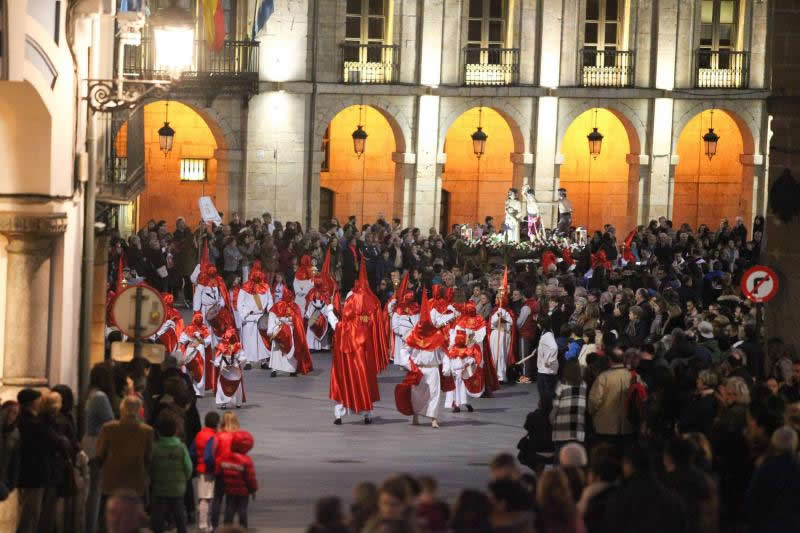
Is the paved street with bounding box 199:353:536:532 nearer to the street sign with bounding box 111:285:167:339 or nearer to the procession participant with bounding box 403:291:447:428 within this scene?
the procession participant with bounding box 403:291:447:428

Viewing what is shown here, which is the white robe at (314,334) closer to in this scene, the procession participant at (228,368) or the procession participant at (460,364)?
the procession participant at (460,364)

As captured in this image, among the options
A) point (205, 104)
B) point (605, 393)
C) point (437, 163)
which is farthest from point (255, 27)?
point (605, 393)

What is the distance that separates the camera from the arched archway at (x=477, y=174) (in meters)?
49.3

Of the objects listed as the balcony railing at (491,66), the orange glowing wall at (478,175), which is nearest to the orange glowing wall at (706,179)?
the orange glowing wall at (478,175)

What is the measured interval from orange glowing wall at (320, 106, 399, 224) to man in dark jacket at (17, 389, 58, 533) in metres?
32.5

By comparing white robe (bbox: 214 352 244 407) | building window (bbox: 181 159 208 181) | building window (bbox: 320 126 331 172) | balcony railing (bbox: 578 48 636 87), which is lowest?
white robe (bbox: 214 352 244 407)

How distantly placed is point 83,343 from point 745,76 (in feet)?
109

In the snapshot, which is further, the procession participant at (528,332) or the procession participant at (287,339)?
the procession participant at (528,332)

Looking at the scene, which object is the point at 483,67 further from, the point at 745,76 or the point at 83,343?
the point at 83,343

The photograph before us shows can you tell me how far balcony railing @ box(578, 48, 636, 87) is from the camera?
47.0 m

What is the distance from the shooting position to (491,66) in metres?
46.3

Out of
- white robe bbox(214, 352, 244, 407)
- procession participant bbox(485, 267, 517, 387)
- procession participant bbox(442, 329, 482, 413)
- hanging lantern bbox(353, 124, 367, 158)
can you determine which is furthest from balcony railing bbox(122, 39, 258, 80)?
procession participant bbox(442, 329, 482, 413)

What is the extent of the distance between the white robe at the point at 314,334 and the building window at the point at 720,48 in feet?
61.1

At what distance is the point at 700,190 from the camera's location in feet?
166
